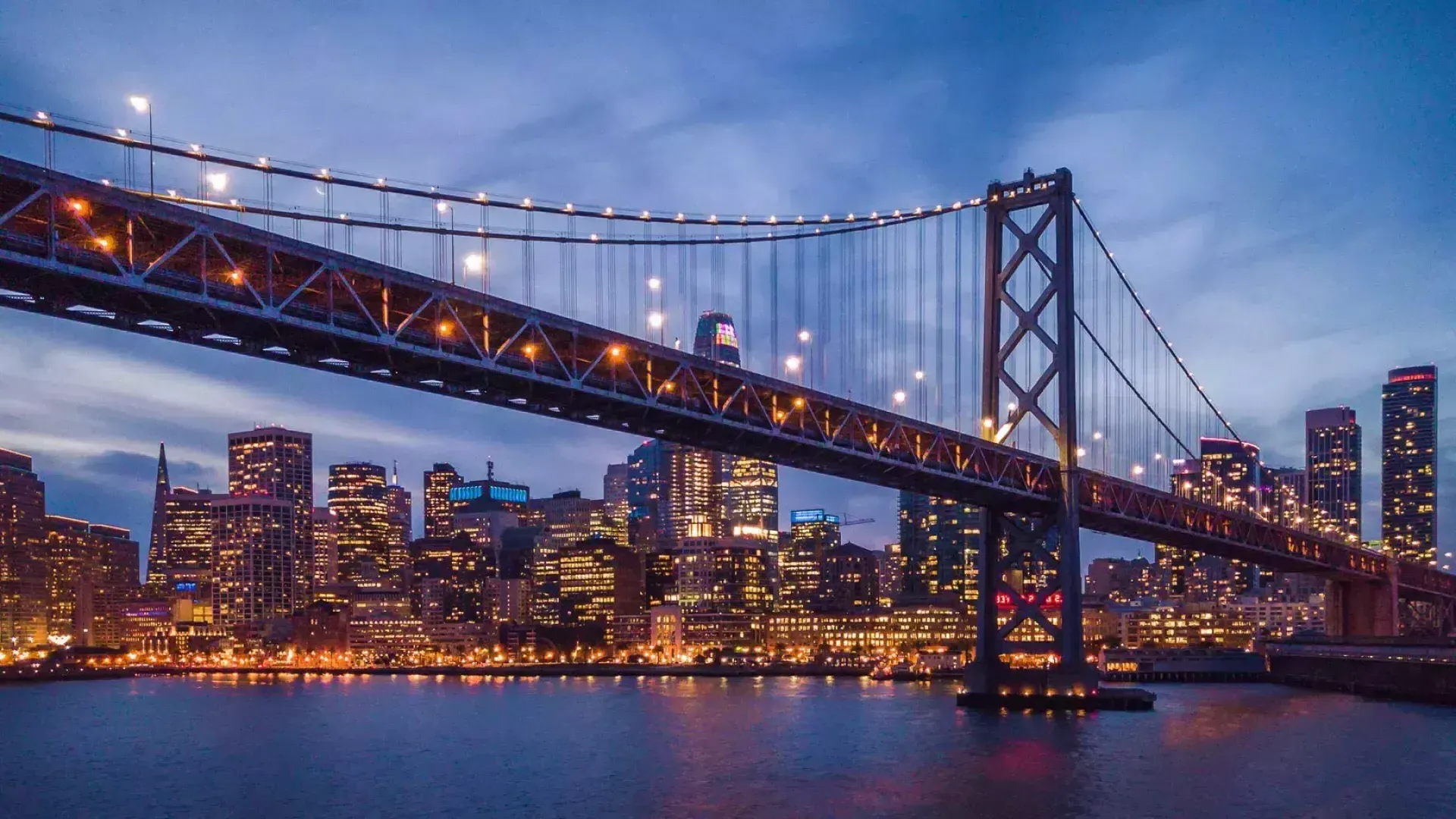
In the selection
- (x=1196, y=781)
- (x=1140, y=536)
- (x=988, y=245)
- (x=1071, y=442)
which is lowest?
(x=1196, y=781)

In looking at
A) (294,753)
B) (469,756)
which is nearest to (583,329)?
(469,756)

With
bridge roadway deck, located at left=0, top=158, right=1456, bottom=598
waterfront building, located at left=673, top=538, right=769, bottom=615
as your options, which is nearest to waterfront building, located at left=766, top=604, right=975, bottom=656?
waterfront building, located at left=673, top=538, right=769, bottom=615

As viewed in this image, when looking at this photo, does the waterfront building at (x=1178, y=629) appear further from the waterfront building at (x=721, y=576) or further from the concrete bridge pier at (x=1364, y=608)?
the concrete bridge pier at (x=1364, y=608)

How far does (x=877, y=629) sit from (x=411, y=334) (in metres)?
140

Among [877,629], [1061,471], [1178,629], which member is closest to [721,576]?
[877,629]

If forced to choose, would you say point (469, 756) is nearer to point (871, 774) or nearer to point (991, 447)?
point (871, 774)

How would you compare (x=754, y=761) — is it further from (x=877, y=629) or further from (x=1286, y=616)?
(x=1286, y=616)

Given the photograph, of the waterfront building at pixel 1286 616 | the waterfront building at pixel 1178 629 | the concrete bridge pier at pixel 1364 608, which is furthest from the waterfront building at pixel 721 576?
the concrete bridge pier at pixel 1364 608

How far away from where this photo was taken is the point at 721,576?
187m

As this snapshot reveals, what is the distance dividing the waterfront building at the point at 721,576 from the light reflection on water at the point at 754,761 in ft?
339

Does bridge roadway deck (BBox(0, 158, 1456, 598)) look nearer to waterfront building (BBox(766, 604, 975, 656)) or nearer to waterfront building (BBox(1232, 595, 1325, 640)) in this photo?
waterfront building (BBox(766, 604, 975, 656))

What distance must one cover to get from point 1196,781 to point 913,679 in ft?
250

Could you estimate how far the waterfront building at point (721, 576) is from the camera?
606 feet

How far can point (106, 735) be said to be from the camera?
67000 millimetres
